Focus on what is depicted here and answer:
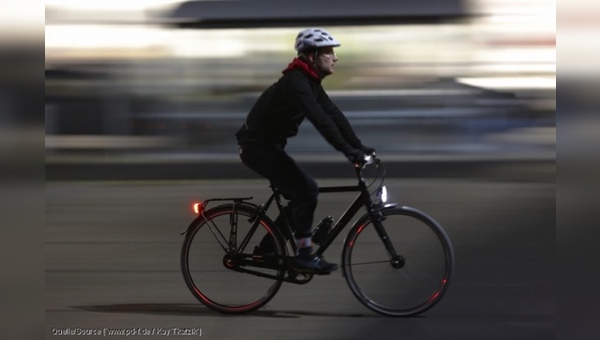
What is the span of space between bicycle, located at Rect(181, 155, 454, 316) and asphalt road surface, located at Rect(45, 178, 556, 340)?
13 cm

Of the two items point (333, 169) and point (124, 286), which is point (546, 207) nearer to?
point (333, 169)

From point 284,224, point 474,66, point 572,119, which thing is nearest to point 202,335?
point 284,224

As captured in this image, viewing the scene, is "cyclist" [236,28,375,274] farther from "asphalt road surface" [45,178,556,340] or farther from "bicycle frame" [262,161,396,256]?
"asphalt road surface" [45,178,556,340]

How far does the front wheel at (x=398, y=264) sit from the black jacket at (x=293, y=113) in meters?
0.52

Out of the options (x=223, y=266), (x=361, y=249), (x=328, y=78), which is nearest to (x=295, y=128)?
(x=361, y=249)

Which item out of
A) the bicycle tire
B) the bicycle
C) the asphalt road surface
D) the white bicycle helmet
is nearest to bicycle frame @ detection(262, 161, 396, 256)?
the bicycle

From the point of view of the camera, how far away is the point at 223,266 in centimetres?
580

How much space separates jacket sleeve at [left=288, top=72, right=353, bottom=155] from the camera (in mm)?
5254

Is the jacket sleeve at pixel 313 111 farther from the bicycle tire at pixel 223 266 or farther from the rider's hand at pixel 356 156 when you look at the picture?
the bicycle tire at pixel 223 266

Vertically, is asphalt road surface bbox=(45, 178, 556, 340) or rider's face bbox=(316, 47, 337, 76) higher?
rider's face bbox=(316, 47, 337, 76)

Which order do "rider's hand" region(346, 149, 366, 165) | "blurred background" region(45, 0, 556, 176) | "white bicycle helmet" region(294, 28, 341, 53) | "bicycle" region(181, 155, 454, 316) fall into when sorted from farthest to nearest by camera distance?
"blurred background" region(45, 0, 556, 176) < "bicycle" region(181, 155, 454, 316) < "white bicycle helmet" region(294, 28, 341, 53) < "rider's hand" region(346, 149, 366, 165)

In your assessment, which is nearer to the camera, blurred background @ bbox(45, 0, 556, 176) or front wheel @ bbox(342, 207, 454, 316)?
front wheel @ bbox(342, 207, 454, 316)

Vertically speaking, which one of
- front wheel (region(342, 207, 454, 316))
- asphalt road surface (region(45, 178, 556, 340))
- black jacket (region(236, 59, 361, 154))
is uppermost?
black jacket (region(236, 59, 361, 154))

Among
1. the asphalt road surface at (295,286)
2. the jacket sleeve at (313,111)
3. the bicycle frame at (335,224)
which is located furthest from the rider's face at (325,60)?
the asphalt road surface at (295,286)
